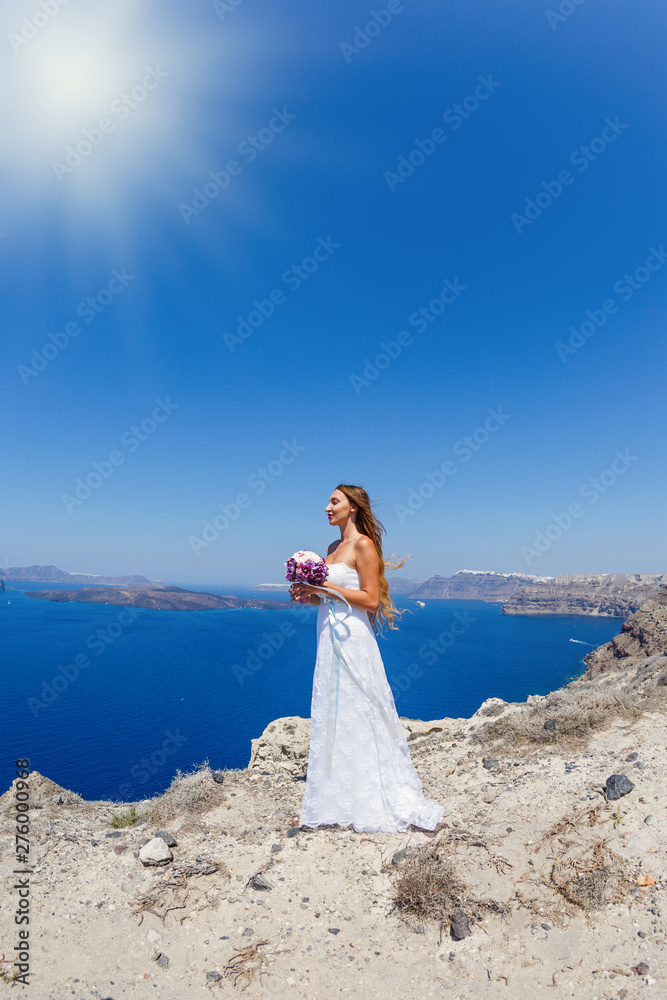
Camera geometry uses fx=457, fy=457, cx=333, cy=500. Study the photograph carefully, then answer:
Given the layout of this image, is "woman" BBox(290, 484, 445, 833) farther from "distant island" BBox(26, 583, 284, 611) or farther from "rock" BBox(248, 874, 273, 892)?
→ "distant island" BBox(26, 583, 284, 611)

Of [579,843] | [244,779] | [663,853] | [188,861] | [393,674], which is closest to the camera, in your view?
[663,853]

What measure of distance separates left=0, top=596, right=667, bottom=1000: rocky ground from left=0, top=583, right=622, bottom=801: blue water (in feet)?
121

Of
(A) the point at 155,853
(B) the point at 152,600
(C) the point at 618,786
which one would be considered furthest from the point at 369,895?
(B) the point at 152,600

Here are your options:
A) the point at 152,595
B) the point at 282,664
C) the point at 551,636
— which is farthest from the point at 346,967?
the point at 152,595

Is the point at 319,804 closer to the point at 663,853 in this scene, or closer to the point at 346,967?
the point at 346,967

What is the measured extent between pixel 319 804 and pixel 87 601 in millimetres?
208174

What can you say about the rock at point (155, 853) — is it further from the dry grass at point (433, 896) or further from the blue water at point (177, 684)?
the blue water at point (177, 684)

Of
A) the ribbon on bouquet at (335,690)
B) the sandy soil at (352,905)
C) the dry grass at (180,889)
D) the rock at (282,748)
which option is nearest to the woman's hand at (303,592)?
the ribbon on bouquet at (335,690)

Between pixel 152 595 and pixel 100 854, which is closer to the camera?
pixel 100 854

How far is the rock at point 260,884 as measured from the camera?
Answer: 4.13 metres

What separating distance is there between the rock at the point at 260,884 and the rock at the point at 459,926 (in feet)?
5.33

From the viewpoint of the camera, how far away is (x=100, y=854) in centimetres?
480

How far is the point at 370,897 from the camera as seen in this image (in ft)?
13.0

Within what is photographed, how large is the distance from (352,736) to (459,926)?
1.96 m
